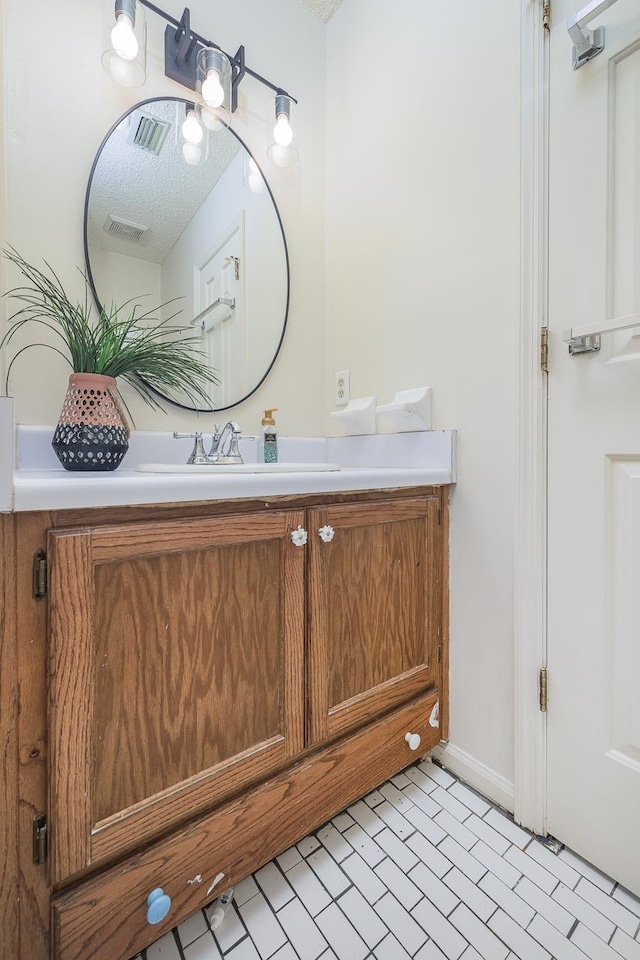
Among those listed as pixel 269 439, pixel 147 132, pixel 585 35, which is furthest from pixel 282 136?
pixel 269 439

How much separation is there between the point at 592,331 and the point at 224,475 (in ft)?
2.53

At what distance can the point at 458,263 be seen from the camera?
1.16 m

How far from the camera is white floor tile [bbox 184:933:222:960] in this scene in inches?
29.2

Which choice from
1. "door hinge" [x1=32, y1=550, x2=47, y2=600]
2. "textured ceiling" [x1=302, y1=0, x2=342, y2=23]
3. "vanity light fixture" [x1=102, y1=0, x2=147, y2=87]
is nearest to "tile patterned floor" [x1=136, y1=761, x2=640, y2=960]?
"door hinge" [x1=32, y1=550, x2=47, y2=600]

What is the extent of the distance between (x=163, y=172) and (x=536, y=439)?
4.13ft

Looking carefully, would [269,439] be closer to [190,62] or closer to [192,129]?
[192,129]

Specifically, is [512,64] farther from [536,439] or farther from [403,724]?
[403,724]

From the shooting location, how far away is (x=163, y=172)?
4.06 feet

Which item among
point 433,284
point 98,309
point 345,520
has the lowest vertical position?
point 345,520

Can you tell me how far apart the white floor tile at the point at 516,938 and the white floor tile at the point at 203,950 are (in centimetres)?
50

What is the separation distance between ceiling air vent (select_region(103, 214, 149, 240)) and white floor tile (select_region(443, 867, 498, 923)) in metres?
1.71

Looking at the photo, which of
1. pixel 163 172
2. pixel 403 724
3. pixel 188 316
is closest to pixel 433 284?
pixel 188 316

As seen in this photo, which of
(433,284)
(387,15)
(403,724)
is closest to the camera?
(403,724)

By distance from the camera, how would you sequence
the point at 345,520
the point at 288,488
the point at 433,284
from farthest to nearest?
1. the point at 433,284
2. the point at 345,520
3. the point at 288,488
